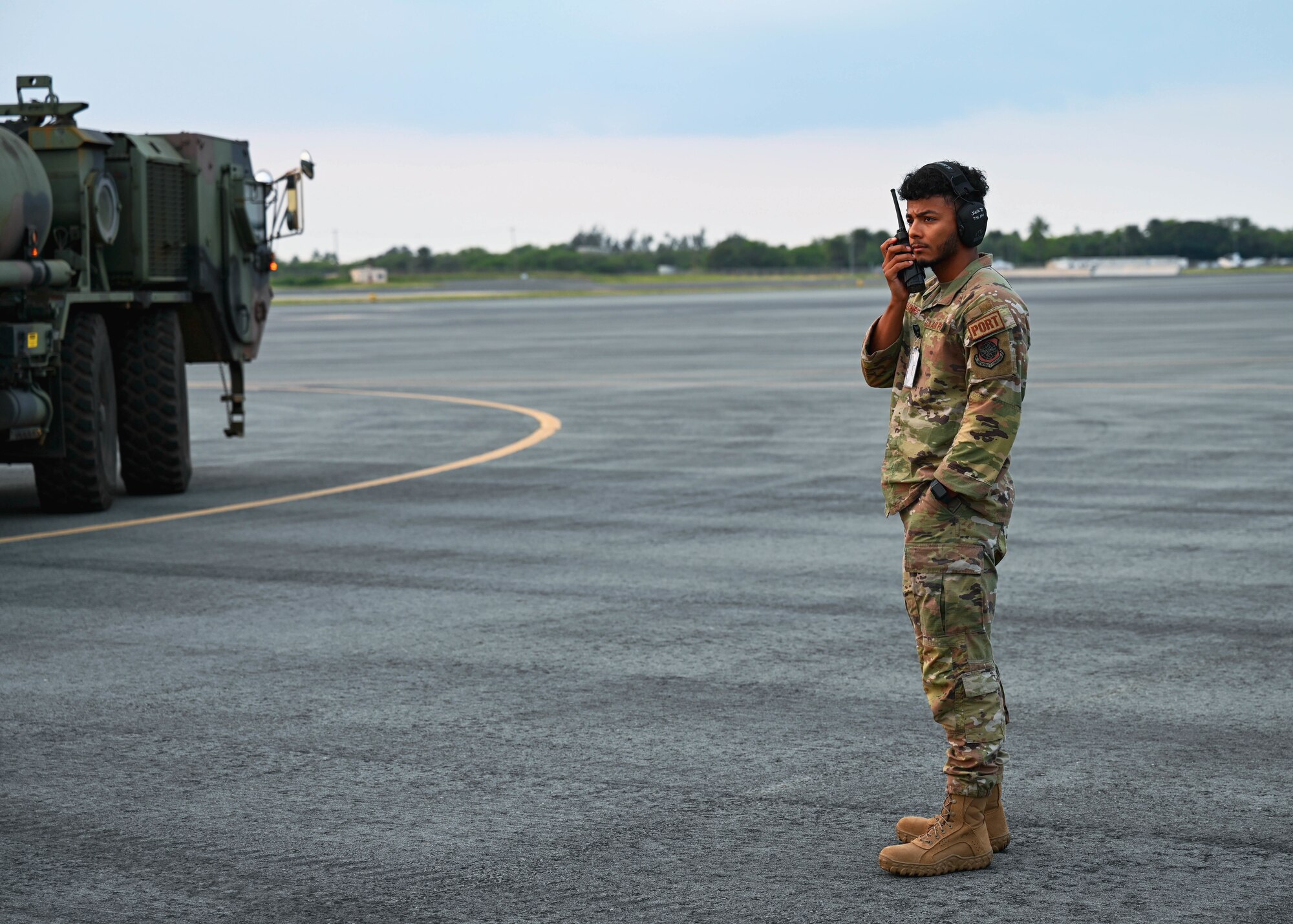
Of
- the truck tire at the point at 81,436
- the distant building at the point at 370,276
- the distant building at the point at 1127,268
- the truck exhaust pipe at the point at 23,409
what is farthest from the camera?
the distant building at the point at 1127,268

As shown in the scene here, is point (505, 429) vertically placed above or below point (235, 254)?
below

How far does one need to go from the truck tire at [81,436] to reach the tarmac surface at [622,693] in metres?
0.30

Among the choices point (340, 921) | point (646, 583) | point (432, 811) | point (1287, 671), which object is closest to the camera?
point (340, 921)

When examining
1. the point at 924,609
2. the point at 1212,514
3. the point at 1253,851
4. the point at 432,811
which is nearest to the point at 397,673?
the point at 432,811

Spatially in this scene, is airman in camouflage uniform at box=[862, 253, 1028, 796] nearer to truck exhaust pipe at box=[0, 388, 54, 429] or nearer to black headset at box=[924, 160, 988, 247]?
black headset at box=[924, 160, 988, 247]

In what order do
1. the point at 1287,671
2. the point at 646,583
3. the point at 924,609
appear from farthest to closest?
the point at 646,583 → the point at 1287,671 → the point at 924,609

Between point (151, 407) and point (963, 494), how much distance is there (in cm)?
1047

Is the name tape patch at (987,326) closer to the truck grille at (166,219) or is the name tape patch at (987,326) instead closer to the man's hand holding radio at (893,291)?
the man's hand holding radio at (893,291)

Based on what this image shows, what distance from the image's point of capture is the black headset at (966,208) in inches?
196

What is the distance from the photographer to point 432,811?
18.3ft

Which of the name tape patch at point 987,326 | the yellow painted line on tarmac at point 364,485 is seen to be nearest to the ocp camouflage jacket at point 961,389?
the name tape patch at point 987,326

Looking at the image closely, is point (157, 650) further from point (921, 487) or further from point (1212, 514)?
point (1212, 514)

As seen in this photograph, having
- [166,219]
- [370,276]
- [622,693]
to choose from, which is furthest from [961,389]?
[370,276]

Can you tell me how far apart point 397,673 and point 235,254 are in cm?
868
